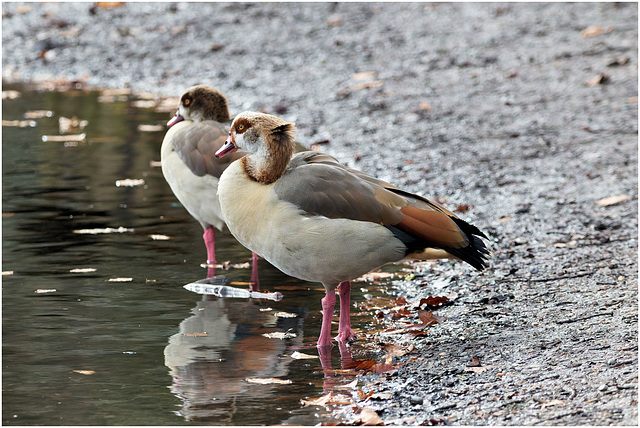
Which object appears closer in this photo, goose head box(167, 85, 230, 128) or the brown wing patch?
the brown wing patch

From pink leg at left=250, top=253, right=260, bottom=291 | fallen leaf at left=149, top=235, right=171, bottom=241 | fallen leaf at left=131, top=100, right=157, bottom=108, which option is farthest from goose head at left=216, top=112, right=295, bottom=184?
fallen leaf at left=131, top=100, right=157, bottom=108

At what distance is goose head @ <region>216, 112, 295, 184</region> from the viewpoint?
5.29m

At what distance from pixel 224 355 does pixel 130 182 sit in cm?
427

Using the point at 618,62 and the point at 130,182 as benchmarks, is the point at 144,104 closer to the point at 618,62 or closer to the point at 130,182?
the point at 130,182

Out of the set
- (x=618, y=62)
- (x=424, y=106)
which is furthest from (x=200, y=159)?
(x=618, y=62)

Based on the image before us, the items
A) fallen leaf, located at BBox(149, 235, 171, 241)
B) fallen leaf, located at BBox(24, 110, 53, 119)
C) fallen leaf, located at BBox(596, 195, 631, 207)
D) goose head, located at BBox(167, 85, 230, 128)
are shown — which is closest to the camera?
goose head, located at BBox(167, 85, 230, 128)

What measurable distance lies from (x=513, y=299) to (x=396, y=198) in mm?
1167

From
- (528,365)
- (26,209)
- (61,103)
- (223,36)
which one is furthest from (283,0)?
(528,365)

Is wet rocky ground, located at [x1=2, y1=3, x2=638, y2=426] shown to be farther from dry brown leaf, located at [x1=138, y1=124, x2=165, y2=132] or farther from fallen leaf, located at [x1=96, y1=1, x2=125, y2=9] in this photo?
dry brown leaf, located at [x1=138, y1=124, x2=165, y2=132]

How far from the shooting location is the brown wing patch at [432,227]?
17.1ft

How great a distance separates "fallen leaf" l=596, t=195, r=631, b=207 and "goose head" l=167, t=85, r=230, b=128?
10.9 ft

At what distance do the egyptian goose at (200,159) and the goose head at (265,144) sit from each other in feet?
4.03

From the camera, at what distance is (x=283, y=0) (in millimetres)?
16969

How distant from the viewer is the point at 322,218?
16.9 ft
